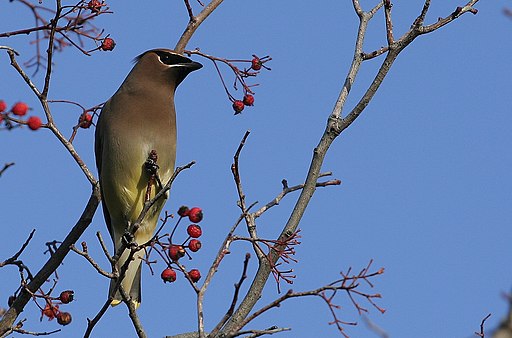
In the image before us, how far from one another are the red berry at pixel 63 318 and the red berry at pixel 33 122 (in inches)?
29.3

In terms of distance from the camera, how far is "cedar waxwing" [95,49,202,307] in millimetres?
4348

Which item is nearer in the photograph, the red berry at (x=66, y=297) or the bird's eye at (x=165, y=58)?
the red berry at (x=66, y=297)

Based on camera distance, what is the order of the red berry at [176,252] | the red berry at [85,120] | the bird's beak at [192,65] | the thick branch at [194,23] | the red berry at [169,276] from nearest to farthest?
1. the red berry at [176,252]
2. the red berry at [169,276]
3. the red berry at [85,120]
4. the thick branch at [194,23]
5. the bird's beak at [192,65]

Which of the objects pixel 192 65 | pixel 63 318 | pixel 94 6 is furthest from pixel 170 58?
pixel 63 318

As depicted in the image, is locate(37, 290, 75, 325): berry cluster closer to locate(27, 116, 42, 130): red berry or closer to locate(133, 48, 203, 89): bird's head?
locate(27, 116, 42, 130): red berry

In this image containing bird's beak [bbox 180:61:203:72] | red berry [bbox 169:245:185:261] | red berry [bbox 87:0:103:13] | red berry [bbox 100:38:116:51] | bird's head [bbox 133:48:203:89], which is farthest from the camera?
bird's head [bbox 133:48:203:89]

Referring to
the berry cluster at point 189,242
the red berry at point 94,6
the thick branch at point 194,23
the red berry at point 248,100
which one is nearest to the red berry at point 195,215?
the berry cluster at point 189,242

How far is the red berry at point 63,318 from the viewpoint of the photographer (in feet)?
11.2

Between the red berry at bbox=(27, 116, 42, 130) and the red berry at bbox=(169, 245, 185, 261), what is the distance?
0.83 meters

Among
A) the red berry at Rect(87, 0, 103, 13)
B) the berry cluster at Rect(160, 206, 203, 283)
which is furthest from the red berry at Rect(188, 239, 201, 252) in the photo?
the red berry at Rect(87, 0, 103, 13)


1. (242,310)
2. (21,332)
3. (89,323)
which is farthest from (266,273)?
(21,332)

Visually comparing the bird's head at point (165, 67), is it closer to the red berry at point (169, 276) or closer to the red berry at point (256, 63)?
the red berry at point (256, 63)

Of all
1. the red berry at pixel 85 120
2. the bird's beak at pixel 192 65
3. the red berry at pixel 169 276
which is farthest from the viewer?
the bird's beak at pixel 192 65

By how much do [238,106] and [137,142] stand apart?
58cm
